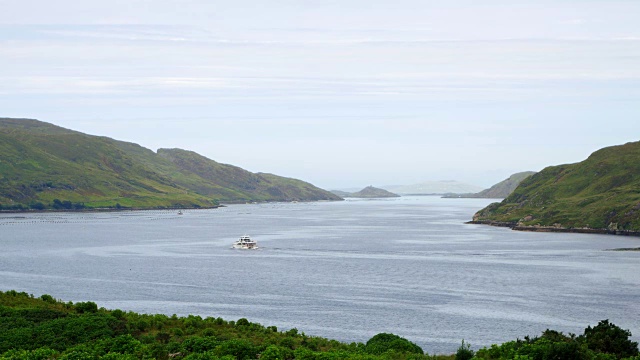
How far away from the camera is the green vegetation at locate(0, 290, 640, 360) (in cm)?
4388

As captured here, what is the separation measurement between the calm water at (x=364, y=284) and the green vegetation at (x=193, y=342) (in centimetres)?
1980

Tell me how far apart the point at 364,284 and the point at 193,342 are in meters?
66.8

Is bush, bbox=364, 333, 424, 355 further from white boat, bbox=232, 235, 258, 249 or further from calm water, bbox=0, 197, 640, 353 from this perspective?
white boat, bbox=232, 235, 258, 249

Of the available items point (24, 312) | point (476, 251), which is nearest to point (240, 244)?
point (476, 251)

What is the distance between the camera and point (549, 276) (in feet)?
411

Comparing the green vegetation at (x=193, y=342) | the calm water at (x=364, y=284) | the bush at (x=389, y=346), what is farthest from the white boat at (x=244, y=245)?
the bush at (x=389, y=346)

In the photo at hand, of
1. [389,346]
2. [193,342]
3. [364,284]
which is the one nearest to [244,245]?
[364,284]

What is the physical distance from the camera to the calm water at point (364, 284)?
83938 millimetres

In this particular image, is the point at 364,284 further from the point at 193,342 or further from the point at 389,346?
the point at 193,342

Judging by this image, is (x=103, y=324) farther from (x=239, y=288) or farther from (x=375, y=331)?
(x=239, y=288)

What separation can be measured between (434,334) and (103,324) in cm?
3570

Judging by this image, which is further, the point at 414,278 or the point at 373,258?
the point at 373,258

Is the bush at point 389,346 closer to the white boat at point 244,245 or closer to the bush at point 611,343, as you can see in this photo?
the bush at point 611,343

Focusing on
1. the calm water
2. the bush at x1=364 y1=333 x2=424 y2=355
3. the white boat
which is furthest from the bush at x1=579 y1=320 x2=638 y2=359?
the white boat
